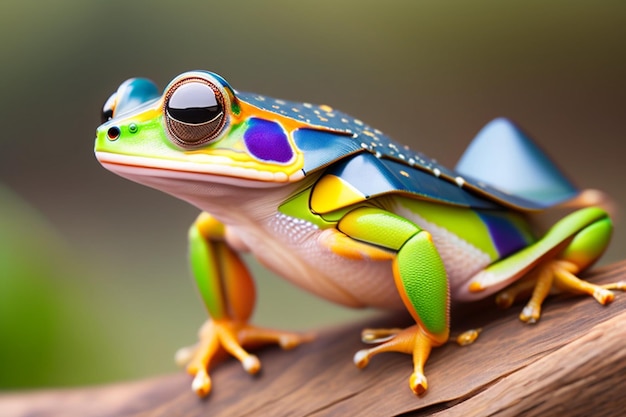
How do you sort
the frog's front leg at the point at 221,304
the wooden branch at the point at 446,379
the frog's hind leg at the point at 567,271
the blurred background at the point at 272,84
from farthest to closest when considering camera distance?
the blurred background at the point at 272,84 < the frog's front leg at the point at 221,304 < the frog's hind leg at the point at 567,271 < the wooden branch at the point at 446,379

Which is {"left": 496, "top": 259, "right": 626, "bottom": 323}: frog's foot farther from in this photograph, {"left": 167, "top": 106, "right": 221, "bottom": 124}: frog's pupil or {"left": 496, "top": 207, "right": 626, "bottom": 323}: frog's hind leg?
{"left": 167, "top": 106, "right": 221, "bottom": 124}: frog's pupil

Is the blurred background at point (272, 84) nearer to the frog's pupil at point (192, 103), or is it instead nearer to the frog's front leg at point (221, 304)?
the frog's front leg at point (221, 304)

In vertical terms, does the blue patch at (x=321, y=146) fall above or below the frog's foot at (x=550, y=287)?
above

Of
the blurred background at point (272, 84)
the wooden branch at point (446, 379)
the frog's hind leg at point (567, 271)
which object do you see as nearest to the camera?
the wooden branch at point (446, 379)

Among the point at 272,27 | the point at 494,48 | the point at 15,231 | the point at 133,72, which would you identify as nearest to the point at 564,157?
the point at 494,48

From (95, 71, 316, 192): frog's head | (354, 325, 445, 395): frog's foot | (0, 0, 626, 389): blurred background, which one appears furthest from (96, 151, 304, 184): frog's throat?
(0, 0, 626, 389): blurred background

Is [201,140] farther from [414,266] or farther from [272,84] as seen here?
[272,84]

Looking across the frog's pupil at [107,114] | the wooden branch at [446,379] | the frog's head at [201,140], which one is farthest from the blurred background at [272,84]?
the frog's head at [201,140]
